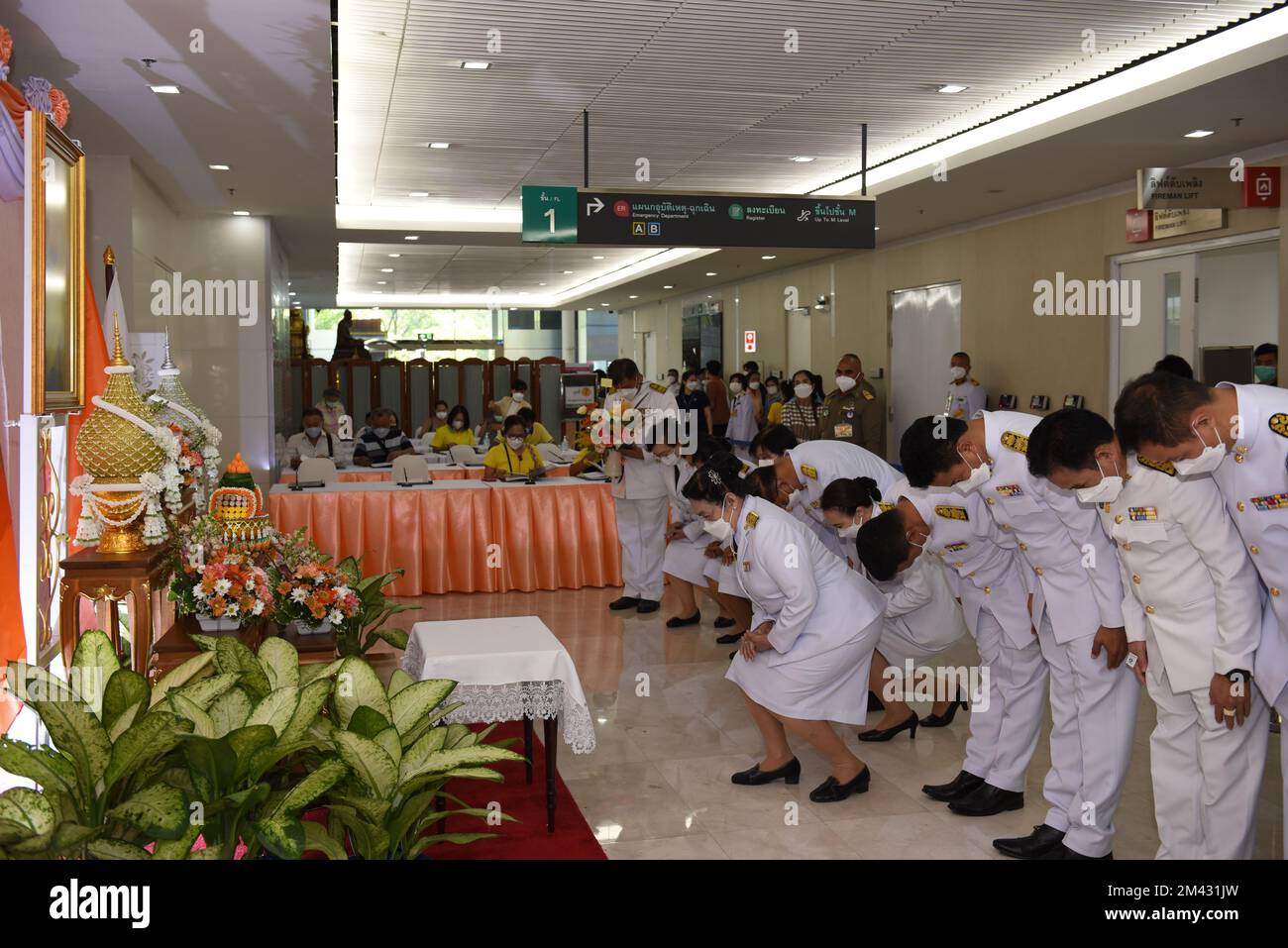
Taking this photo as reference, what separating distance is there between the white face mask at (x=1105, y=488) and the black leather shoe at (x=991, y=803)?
1.42 metres

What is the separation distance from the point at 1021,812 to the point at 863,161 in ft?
20.9

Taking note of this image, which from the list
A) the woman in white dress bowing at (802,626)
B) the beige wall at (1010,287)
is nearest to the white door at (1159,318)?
the beige wall at (1010,287)

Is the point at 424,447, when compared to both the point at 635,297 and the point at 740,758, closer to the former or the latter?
the point at 740,758

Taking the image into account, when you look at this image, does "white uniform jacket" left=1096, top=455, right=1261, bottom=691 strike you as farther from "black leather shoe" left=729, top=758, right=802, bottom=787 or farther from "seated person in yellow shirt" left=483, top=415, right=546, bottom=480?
"seated person in yellow shirt" left=483, top=415, right=546, bottom=480

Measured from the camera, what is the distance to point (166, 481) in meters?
3.71

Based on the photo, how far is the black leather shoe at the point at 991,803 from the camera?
414 cm

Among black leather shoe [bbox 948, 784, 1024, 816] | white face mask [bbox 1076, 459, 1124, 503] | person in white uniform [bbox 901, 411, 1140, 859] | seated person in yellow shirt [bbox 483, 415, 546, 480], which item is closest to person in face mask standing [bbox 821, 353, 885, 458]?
seated person in yellow shirt [bbox 483, 415, 546, 480]

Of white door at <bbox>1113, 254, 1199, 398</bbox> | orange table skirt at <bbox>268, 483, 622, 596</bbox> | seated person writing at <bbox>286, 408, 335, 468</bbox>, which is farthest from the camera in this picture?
seated person writing at <bbox>286, 408, 335, 468</bbox>

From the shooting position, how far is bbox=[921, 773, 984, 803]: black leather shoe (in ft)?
14.0

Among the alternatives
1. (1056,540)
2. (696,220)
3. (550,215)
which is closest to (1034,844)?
(1056,540)

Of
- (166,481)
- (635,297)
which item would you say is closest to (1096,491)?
(166,481)

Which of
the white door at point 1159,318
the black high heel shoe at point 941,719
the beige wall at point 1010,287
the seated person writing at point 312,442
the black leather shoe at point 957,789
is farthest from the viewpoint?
the seated person writing at point 312,442

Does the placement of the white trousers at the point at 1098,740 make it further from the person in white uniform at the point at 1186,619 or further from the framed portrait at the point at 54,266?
the framed portrait at the point at 54,266

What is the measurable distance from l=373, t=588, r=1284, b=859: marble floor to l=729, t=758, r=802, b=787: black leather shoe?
0.10ft
